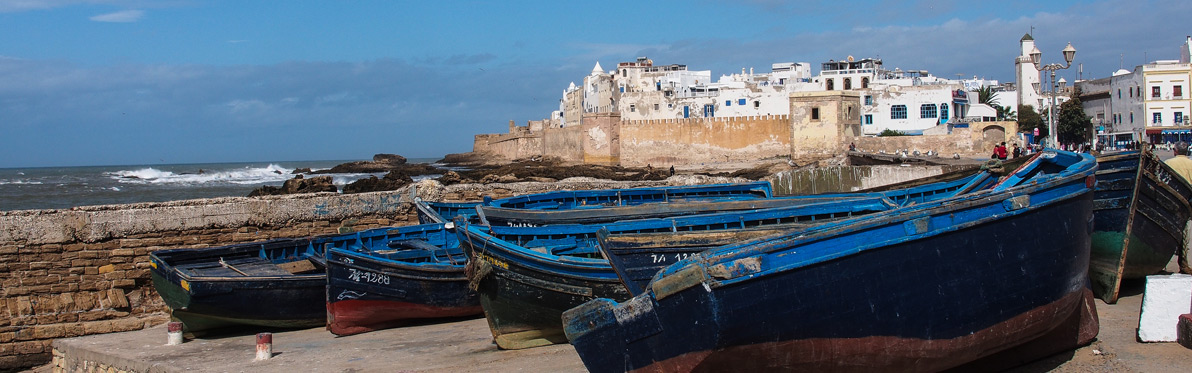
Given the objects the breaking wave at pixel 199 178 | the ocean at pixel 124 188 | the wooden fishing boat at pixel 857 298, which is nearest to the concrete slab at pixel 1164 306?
the wooden fishing boat at pixel 857 298

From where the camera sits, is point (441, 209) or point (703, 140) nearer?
point (441, 209)

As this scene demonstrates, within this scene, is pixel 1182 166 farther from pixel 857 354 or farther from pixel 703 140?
pixel 703 140

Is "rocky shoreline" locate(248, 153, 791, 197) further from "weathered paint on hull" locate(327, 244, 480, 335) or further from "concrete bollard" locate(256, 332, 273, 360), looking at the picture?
"concrete bollard" locate(256, 332, 273, 360)

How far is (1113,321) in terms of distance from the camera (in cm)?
764

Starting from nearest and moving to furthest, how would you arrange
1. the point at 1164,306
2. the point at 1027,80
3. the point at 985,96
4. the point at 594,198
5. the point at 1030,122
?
1. the point at 1164,306
2. the point at 594,198
3. the point at 1030,122
4. the point at 985,96
5. the point at 1027,80

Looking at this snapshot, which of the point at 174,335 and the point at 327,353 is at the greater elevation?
the point at 174,335

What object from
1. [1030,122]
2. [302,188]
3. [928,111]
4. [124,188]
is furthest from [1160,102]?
[124,188]

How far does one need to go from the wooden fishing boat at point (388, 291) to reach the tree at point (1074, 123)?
46973mm

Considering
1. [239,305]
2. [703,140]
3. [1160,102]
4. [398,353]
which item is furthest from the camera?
[703,140]

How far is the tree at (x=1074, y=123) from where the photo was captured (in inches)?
1941

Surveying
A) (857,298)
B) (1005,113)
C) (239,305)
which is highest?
(1005,113)

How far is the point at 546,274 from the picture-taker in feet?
27.7

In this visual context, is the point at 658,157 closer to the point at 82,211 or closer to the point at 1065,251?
the point at 82,211

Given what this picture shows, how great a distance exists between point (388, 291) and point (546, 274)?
2.36 meters
